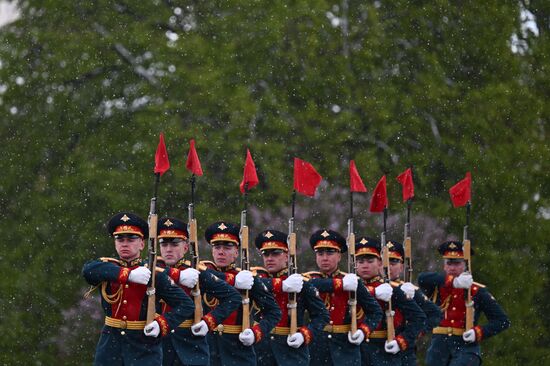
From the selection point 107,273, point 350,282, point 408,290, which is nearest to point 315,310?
point 350,282

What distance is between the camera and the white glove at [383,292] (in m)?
13.9

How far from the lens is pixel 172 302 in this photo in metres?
11.4

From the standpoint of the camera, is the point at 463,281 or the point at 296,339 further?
the point at 463,281

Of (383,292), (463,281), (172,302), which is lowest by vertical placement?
(172,302)

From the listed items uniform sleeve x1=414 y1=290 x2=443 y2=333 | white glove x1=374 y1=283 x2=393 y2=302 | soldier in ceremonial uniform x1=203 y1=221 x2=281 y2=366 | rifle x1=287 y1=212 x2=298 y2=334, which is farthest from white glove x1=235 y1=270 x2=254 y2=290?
uniform sleeve x1=414 y1=290 x2=443 y2=333

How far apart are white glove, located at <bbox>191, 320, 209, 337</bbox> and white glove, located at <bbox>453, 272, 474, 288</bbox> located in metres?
4.11

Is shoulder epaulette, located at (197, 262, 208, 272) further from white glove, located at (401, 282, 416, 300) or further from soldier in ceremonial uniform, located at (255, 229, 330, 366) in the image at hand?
white glove, located at (401, 282, 416, 300)

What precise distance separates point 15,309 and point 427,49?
316 inches

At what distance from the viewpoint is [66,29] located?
24.6 m

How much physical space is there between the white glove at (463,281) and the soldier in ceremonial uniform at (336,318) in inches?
76.6

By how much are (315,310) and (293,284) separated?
1.32ft

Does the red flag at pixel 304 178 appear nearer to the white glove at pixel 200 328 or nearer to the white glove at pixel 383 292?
the white glove at pixel 383 292

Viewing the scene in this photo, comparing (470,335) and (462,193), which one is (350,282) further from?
(462,193)

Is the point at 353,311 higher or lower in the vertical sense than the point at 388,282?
lower
